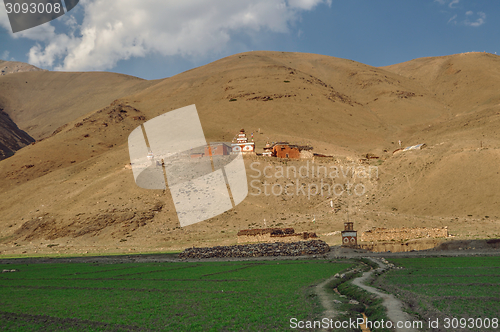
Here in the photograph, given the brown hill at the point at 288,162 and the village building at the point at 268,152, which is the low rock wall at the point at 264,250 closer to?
the brown hill at the point at 288,162

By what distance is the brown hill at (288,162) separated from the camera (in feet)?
149

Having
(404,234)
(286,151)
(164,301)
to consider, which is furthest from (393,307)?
(286,151)

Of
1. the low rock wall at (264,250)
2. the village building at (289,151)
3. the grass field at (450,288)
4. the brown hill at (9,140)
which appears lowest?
the low rock wall at (264,250)

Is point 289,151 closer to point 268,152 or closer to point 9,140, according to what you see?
point 268,152

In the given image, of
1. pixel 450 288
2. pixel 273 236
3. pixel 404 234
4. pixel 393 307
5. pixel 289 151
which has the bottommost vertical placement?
pixel 273 236

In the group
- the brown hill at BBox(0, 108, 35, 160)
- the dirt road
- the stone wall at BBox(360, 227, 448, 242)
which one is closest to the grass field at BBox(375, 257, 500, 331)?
the dirt road

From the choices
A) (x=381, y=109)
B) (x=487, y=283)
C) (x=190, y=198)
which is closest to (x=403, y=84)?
(x=381, y=109)

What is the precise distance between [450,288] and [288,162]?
5219 cm

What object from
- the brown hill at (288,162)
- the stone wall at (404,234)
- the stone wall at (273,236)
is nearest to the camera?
the stone wall at (404,234)

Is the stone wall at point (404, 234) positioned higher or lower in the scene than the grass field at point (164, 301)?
lower

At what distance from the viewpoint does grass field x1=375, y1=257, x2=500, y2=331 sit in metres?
9.82

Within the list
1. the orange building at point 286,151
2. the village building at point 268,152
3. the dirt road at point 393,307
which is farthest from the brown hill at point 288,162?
the dirt road at point 393,307

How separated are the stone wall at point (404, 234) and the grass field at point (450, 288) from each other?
39.7 ft

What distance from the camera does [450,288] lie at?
42.1 feet
